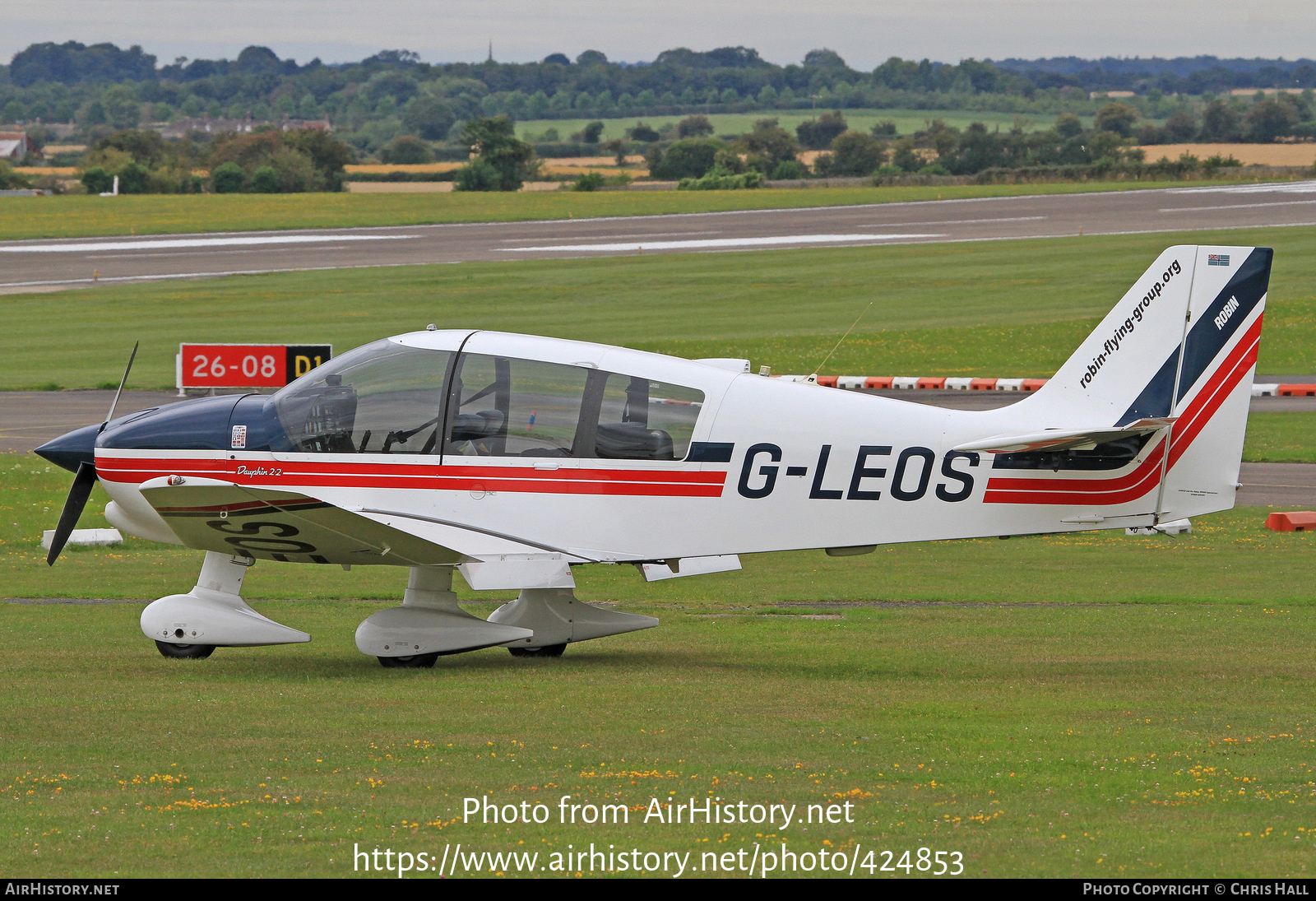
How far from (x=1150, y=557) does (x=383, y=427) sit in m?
11.7

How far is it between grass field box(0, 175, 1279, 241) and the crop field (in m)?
63.2

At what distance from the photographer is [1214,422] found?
37.6ft

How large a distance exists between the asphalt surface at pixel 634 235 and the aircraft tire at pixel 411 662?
169 ft

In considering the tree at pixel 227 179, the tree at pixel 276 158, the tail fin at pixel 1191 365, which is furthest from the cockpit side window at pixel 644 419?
the tree at pixel 276 158

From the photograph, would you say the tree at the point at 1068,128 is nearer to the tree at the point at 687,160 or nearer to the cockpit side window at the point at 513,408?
the tree at the point at 687,160

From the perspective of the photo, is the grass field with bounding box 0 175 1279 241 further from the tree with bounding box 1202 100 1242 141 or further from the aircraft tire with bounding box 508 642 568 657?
the tree with bounding box 1202 100 1242 141

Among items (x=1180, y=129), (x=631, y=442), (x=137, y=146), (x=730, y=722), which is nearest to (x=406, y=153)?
(x=137, y=146)

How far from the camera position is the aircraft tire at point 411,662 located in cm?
1203

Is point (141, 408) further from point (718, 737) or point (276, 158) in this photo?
point (276, 158)

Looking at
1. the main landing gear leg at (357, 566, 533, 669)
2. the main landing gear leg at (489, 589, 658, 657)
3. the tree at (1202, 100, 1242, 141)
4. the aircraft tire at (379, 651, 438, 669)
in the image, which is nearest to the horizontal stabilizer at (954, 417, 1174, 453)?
the main landing gear leg at (489, 589, 658, 657)

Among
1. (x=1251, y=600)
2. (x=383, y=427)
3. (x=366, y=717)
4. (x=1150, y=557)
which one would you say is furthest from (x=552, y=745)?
(x=1150, y=557)

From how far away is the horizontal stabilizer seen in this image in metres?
11.1
